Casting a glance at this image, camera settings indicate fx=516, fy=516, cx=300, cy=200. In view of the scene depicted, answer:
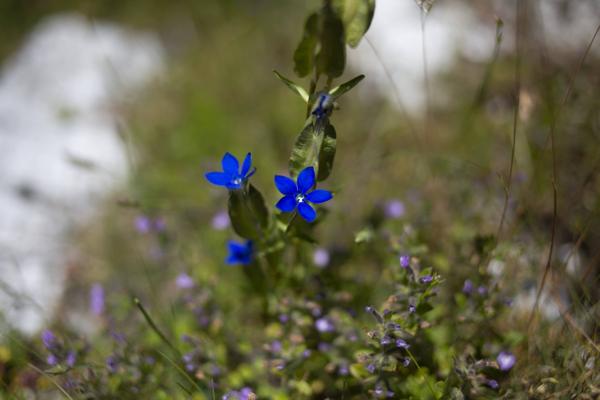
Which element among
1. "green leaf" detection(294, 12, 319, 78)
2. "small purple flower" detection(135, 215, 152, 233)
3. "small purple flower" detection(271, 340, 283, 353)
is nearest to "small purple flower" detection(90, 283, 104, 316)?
"small purple flower" detection(135, 215, 152, 233)

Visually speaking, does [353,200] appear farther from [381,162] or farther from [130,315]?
[130,315]

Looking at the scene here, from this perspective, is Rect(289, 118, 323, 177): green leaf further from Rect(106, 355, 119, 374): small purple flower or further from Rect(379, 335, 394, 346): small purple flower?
Rect(106, 355, 119, 374): small purple flower

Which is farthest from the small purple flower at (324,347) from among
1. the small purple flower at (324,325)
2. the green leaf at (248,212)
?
the green leaf at (248,212)

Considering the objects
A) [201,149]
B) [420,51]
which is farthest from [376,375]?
[420,51]

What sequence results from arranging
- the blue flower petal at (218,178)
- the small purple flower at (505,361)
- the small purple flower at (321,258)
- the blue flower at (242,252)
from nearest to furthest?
the blue flower petal at (218,178), the small purple flower at (505,361), the blue flower at (242,252), the small purple flower at (321,258)

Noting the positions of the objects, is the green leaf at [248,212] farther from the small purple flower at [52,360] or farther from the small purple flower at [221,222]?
the small purple flower at [52,360]

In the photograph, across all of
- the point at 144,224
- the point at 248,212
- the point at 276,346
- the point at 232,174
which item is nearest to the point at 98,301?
the point at 144,224

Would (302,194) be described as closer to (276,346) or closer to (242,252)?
(242,252)
